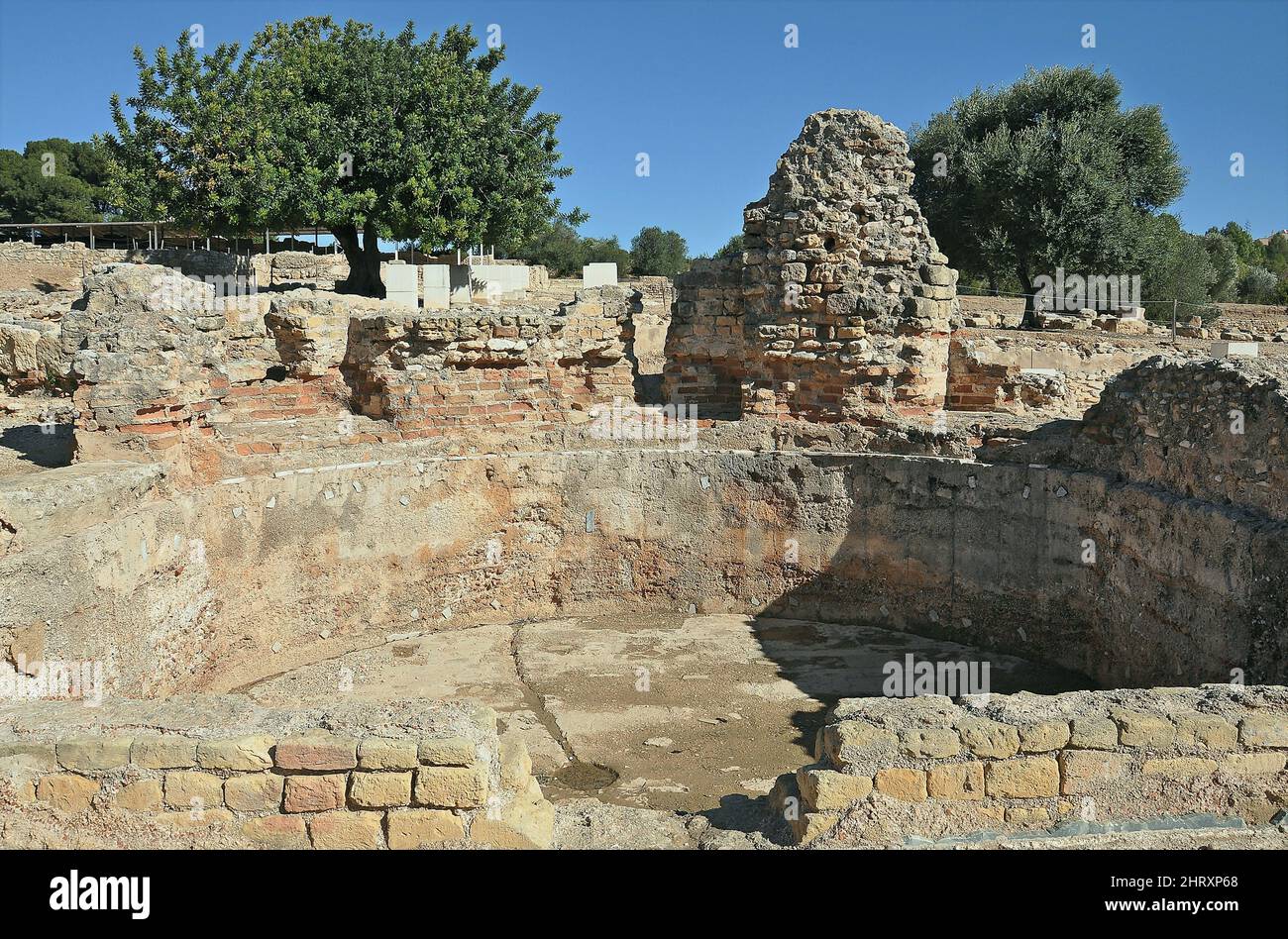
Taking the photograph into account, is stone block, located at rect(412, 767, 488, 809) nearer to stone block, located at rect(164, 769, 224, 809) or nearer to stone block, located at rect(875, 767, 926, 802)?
stone block, located at rect(164, 769, 224, 809)

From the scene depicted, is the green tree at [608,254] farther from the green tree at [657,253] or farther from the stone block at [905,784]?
the stone block at [905,784]

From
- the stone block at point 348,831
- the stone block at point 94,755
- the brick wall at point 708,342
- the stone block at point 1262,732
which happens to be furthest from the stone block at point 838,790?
the brick wall at point 708,342

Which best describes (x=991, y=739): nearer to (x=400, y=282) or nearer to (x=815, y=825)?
(x=815, y=825)

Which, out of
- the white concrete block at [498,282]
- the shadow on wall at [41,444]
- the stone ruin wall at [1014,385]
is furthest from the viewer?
the white concrete block at [498,282]

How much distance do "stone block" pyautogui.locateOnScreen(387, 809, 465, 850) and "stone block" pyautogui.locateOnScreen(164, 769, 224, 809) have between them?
2.16 ft

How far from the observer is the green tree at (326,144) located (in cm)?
1925

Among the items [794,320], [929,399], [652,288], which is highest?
[652,288]

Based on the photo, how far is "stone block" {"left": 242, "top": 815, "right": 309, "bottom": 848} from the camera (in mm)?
3980

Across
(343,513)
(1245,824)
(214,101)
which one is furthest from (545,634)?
(214,101)

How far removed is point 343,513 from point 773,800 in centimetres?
476

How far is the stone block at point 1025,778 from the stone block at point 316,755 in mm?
2444

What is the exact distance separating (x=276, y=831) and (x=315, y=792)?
0.20 meters

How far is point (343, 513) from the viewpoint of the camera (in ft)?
26.9
